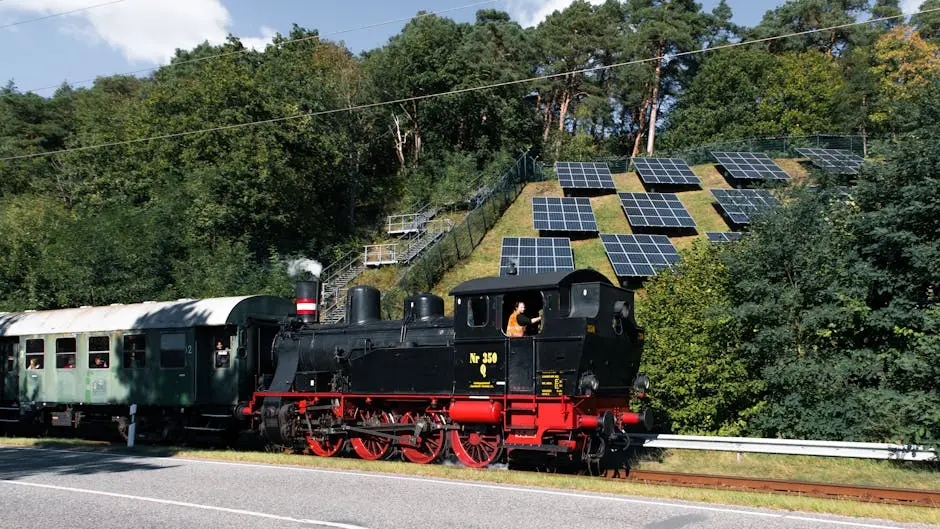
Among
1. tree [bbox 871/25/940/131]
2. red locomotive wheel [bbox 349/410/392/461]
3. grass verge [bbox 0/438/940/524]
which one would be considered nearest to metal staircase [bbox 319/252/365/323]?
grass verge [bbox 0/438/940/524]

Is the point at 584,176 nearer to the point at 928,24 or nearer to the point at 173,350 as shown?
the point at 173,350

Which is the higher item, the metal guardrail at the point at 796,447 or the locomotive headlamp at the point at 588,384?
the locomotive headlamp at the point at 588,384

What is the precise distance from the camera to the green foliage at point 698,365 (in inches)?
677

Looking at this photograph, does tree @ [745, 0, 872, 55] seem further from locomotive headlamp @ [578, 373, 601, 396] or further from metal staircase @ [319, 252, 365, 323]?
locomotive headlamp @ [578, 373, 601, 396]

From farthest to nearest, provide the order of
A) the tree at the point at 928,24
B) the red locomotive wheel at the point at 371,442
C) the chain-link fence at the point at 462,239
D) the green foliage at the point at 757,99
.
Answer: the tree at the point at 928,24 → the green foliage at the point at 757,99 → the chain-link fence at the point at 462,239 → the red locomotive wheel at the point at 371,442

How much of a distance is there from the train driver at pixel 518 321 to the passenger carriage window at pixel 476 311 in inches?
20.5

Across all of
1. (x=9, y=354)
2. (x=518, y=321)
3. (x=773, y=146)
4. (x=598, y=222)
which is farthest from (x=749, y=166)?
(x=9, y=354)

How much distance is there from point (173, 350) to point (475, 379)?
8996 mm

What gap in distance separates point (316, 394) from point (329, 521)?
8.13 metres

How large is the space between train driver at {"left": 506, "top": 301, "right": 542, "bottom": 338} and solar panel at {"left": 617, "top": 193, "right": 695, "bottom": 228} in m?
23.0

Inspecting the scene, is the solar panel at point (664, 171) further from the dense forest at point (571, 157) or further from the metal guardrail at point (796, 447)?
the metal guardrail at point (796, 447)

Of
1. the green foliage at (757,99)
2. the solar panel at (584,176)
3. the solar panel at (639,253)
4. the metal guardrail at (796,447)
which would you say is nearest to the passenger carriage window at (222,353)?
the metal guardrail at (796,447)

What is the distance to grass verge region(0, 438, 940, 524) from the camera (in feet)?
31.2

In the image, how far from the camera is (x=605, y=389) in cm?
1350
